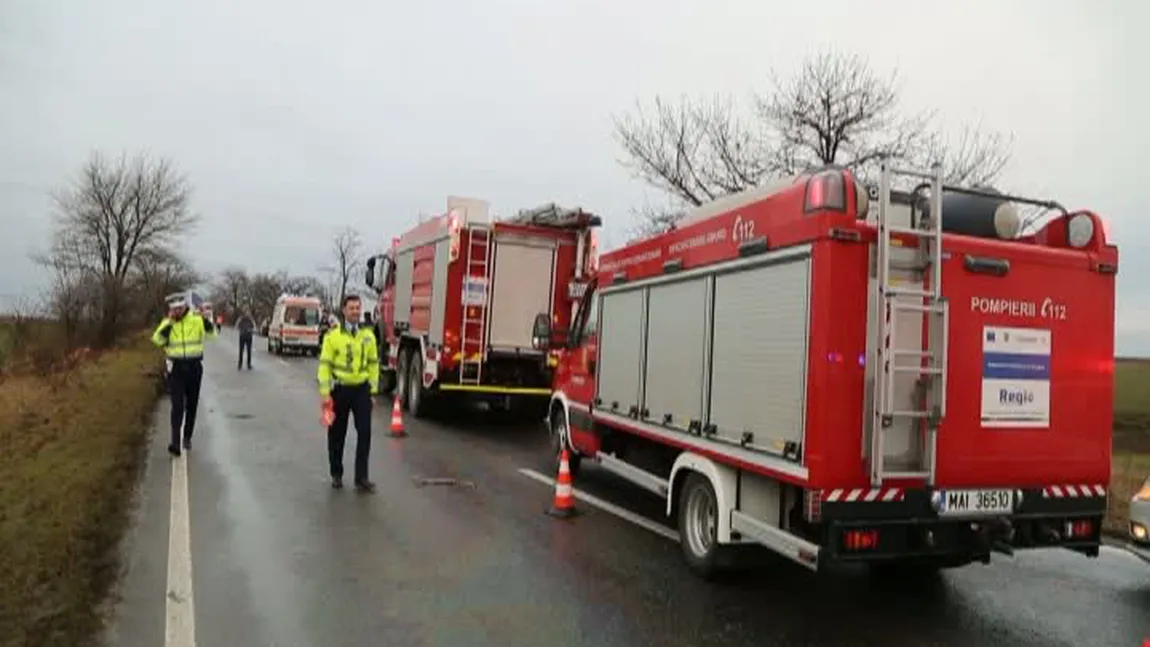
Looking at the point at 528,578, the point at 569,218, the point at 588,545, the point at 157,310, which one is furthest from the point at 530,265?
the point at 157,310

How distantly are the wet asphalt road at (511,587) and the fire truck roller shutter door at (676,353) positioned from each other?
1.08 metres

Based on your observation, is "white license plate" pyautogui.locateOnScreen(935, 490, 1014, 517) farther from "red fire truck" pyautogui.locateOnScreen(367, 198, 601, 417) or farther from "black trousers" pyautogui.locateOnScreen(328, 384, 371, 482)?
"red fire truck" pyautogui.locateOnScreen(367, 198, 601, 417)

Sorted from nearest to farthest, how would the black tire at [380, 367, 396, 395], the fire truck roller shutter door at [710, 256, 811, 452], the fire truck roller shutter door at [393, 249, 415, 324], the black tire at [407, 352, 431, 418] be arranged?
the fire truck roller shutter door at [710, 256, 811, 452] < the black tire at [407, 352, 431, 418] < the fire truck roller shutter door at [393, 249, 415, 324] < the black tire at [380, 367, 396, 395]

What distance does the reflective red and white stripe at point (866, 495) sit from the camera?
495cm

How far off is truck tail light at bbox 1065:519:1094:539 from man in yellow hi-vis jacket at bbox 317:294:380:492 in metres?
5.98

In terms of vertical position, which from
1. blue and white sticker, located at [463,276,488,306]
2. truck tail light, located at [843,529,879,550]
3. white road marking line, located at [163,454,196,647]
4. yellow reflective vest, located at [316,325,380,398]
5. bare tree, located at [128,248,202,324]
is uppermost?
bare tree, located at [128,248,202,324]

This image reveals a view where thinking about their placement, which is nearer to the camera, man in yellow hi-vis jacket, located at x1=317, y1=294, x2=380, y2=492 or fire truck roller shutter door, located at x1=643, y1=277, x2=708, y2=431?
fire truck roller shutter door, located at x1=643, y1=277, x2=708, y2=431

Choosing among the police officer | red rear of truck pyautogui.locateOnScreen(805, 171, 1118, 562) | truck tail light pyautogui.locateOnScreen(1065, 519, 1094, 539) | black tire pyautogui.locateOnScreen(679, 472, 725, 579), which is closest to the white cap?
the police officer

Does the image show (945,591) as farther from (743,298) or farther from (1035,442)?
(743,298)

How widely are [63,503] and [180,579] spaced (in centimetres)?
206

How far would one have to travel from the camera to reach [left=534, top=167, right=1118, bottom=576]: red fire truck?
5020mm

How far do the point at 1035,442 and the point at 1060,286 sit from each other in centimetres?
98

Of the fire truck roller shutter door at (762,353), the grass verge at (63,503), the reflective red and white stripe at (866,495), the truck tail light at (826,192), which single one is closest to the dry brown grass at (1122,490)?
the reflective red and white stripe at (866,495)

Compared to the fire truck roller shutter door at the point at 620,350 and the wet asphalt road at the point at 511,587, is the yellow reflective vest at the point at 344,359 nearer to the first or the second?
the wet asphalt road at the point at 511,587
